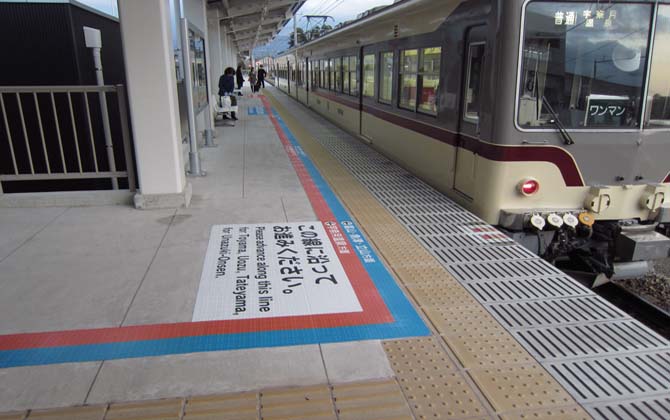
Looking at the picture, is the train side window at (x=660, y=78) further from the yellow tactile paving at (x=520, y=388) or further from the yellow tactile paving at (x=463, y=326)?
the yellow tactile paving at (x=520, y=388)

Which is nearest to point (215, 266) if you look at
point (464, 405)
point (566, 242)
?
point (464, 405)

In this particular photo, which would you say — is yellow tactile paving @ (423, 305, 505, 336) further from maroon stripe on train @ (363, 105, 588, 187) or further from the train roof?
the train roof

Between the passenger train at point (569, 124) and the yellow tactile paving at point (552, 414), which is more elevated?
the passenger train at point (569, 124)

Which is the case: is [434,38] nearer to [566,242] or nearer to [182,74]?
[566,242]

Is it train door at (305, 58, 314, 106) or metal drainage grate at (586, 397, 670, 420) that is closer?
metal drainage grate at (586, 397, 670, 420)

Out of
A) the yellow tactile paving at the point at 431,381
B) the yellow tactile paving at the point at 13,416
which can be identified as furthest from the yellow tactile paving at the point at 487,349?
the yellow tactile paving at the point at 13,416

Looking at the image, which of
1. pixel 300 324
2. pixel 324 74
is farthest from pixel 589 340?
pixel 324 74

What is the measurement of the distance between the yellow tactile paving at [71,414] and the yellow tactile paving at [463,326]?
1621mm

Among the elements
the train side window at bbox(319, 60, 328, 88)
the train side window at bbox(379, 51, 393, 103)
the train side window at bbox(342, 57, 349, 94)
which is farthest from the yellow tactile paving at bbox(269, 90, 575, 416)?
the train side window at bbox(319, 60, 328, 88)

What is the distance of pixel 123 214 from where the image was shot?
533 cm

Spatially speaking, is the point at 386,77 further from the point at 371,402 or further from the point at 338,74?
the point at 371,402

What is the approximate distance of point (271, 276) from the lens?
12.6 feet

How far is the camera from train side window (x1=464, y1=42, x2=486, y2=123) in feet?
17.0

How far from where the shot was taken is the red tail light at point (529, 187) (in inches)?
188
